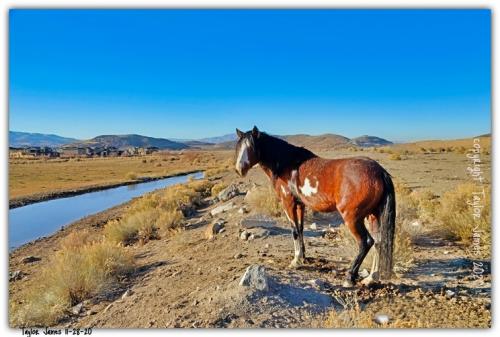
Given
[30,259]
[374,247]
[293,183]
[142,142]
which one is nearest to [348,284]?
[374,247]

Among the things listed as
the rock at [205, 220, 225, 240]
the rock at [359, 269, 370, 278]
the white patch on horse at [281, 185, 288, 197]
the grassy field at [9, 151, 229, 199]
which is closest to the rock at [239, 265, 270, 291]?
the white patch on horse at [281, 185, 288, 197]

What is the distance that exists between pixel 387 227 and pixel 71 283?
3968 millimetres

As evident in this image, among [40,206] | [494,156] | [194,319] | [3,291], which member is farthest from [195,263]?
[40,206]

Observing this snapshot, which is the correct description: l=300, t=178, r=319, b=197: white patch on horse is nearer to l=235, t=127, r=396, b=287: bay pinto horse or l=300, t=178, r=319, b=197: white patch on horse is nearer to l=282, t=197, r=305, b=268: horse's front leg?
l=235, t=127, r=396, b=287: bay pinto horse

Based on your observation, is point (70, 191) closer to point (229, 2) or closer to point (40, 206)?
point (40, 206)

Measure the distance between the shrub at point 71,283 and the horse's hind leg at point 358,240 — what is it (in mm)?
3208

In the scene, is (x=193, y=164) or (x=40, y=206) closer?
(x=40, y=206)

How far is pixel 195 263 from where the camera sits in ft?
17.7

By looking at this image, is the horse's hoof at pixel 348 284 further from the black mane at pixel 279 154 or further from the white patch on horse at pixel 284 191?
the black mane at pixel 279 154

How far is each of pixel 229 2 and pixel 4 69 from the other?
2772 mm

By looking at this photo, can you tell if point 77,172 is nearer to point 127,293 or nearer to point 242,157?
point 127,293

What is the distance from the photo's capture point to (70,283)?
486cm

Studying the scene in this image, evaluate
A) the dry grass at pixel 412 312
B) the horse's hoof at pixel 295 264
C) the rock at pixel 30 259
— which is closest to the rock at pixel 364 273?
the dry grass at pixel 412 312

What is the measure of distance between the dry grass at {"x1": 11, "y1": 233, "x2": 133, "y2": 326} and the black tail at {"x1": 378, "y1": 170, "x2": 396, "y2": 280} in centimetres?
355
